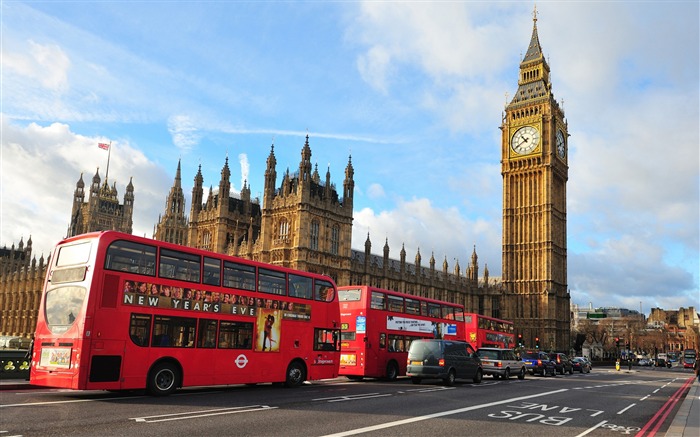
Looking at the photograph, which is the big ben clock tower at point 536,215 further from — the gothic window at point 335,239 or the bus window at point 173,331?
the bus window at point 173,331

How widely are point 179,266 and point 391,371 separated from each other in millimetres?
14648

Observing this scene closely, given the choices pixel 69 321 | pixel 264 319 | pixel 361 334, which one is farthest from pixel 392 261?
pixel 69 321

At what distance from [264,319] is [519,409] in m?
9.10

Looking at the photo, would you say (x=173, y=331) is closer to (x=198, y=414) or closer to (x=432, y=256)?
(x=198, y=414)

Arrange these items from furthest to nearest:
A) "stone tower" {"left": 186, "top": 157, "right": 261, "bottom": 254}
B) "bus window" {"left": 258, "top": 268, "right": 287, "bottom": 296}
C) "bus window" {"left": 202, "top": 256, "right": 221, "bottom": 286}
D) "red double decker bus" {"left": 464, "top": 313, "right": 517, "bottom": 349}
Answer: "stone tower" {"left": 186, "top": 157, "right": 261, "bottom": 254}, "red double decker bus" {"left": 464, "top": 313, "right": 517, "bottom": 349}, "bus window" {"left": 258, "top": 268, "right": 287, "bottom": 296}, "bus window" {"left": 202, "top": 256, "right": 221, "bottom": 286}

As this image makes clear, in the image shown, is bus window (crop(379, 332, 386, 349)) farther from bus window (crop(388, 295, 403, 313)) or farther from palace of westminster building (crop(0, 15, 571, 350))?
palace of westminster building (crop(0, 15, 571, 350))

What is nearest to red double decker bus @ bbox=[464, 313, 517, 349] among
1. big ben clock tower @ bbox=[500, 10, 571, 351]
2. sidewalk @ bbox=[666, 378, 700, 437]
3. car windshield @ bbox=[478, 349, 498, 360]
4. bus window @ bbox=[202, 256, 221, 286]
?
car windshield @ bbox=[478, 349, 498, 360]

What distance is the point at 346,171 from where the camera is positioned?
211 ft

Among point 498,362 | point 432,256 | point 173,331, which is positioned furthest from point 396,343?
point 432,256

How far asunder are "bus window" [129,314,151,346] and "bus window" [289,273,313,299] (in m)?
6.37

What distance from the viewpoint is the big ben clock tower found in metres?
87.6

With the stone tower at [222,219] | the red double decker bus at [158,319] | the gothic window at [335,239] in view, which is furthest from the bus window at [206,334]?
the stone tower at [222,219]

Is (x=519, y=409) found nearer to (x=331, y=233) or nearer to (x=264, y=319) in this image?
(x=264, y=319)

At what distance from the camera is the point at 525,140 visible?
303 ft
